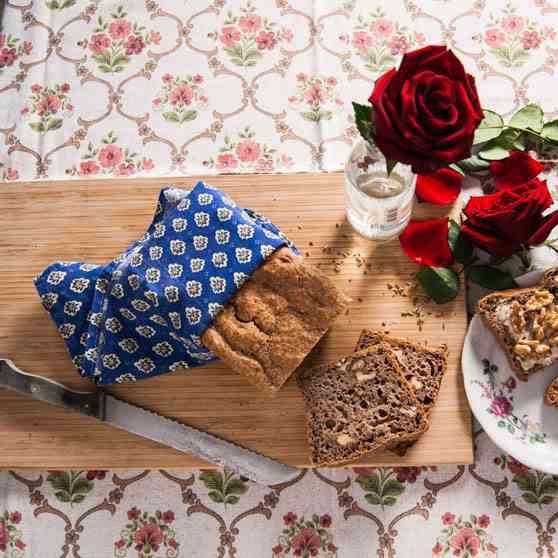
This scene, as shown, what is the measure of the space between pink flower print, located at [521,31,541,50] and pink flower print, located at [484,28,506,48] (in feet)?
0.18

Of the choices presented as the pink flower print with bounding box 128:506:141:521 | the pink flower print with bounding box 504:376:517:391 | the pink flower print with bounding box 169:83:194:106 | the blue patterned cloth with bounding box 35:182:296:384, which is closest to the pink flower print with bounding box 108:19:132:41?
the pink flower print with bounding box 169:83:194:106

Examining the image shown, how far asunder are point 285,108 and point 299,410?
778mm

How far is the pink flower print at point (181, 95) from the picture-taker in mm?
1805

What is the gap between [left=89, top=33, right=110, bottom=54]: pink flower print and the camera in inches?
73.0

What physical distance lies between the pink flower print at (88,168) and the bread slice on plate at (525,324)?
39.4 inches

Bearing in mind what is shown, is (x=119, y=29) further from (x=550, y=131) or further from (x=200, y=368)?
(x=550, y=131)

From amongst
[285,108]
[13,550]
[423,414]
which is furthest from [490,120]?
[13,550]

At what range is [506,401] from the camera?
151 cm

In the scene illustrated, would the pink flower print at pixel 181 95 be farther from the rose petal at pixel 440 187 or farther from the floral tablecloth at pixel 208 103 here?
the rose petal at pixel 440 187

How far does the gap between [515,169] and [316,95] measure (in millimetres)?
535

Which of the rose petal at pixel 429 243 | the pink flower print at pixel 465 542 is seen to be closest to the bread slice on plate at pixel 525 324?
the rose petal at pixel 429 243

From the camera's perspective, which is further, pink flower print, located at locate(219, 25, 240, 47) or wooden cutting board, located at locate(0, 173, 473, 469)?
pink flower print, located at locate(219, 25, 240, 47)

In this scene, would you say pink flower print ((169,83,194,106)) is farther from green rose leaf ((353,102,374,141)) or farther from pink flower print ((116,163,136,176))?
green rose leaf ((353,102,374,141))

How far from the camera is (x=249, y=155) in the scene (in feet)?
5.82
